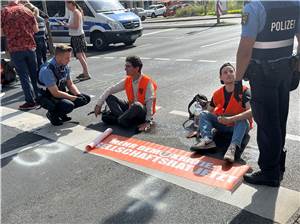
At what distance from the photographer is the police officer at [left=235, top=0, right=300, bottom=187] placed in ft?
10.3

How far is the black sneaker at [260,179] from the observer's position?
3641 millimetres

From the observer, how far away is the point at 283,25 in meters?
3.22

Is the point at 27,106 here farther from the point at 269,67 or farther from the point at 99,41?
the point at 99,41

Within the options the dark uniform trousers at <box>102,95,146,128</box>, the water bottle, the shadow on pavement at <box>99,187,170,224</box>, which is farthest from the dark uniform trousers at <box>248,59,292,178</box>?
the dark uniform trousers at <box>102,95,146,128</box>

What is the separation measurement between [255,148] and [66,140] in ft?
8.11

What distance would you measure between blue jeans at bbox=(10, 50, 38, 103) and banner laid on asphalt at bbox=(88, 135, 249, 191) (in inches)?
97.0

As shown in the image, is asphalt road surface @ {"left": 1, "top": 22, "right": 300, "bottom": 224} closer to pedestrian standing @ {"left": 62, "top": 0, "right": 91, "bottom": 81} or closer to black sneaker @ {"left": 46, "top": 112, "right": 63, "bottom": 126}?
black sneaker @ {"left": 46, "top": 112, "right": 63, "bottom": 126}

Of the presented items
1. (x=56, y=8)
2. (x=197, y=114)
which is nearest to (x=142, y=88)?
(x=197, y=114)

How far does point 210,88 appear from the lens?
24.5 ft

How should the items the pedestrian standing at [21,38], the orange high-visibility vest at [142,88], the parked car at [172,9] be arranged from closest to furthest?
the orange high-visibility vest at [142,88], the pedestrian standing at [21,38], the parked car at [172,9]

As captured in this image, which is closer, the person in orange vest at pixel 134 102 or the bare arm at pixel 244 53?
the bare arm at pixel 244 53

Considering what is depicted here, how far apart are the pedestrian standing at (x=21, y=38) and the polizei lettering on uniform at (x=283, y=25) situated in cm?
487

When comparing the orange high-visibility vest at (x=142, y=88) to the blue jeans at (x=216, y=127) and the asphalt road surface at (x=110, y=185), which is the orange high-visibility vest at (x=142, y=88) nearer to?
the asphalt road surface at (x=110, y=185)

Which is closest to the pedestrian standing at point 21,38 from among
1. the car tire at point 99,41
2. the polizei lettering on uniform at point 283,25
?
the polizei lettering on uniform at point 283,25
